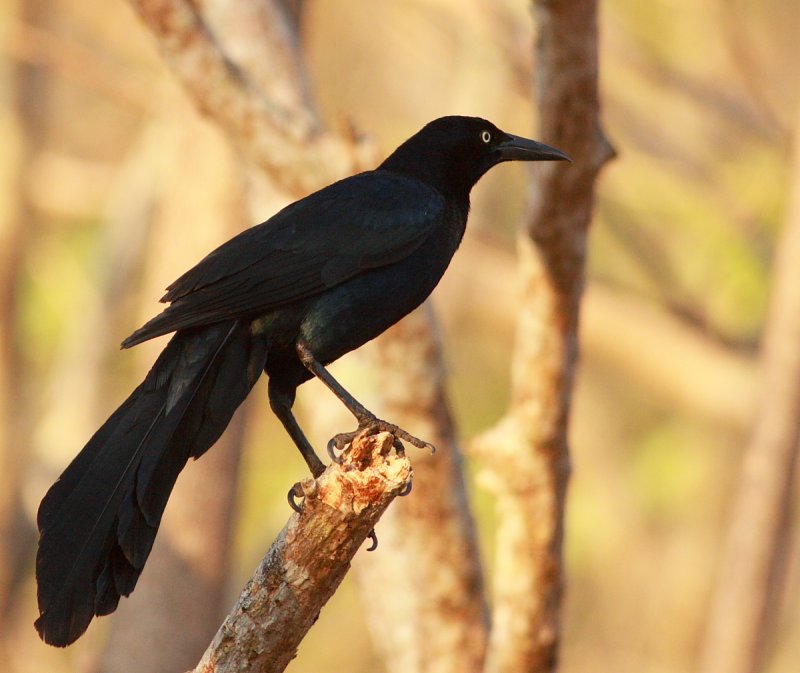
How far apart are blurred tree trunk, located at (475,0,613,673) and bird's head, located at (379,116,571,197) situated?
160 mm

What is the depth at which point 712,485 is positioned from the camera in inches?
498

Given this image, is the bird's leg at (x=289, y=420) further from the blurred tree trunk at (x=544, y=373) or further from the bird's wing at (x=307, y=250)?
the blurred tree trunk at (x=544, y=373)

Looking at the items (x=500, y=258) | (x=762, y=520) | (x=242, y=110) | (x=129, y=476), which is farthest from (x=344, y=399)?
(x=500, y=258)

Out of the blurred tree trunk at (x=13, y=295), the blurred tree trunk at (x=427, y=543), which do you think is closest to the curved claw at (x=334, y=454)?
the blurred tree trunk at (x=427, y=543)

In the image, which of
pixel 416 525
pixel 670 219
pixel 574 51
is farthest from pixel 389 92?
pixel 574 51

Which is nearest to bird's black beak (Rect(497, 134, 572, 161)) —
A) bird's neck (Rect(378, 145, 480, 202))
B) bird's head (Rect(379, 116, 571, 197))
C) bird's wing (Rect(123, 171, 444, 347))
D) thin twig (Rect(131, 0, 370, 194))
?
bird's head (Rect(379, 116, 571, 197))

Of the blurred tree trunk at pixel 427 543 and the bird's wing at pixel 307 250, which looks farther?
the blurred tree trunk at pixel 427 543

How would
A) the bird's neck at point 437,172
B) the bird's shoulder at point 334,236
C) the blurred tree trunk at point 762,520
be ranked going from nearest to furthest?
the bird's shoulder at point 334,236, the bird's neck at point 437,172, the blurred tree trunk at point 762,520

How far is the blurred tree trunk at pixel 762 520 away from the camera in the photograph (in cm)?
688

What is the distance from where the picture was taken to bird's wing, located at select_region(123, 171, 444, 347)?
405 centimetres

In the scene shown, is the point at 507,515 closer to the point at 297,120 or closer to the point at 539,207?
the point at 539,207

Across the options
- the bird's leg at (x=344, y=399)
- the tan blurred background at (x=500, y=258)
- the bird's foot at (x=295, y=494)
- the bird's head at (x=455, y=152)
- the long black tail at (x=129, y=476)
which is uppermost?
the tan blurred background at (x=500, y=258)

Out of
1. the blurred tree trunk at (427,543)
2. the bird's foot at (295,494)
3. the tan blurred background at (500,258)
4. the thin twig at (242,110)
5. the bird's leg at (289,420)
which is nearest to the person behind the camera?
the bird's foot at (295,494)

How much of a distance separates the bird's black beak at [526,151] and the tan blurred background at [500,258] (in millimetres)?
2917
